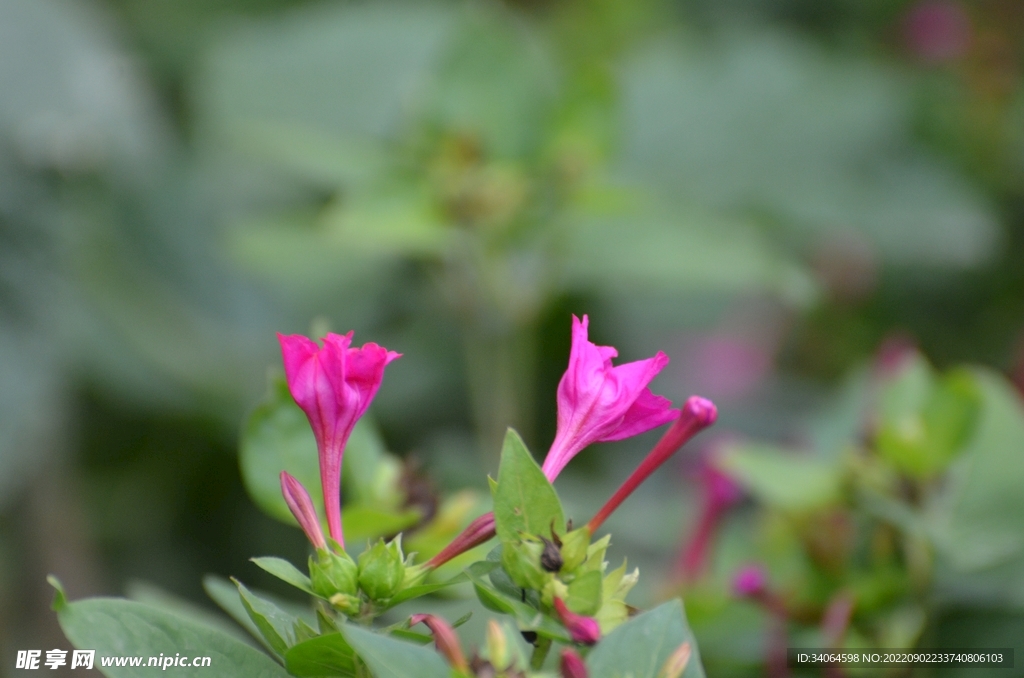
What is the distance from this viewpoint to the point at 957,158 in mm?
1260

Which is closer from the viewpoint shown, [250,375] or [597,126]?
[597,126]

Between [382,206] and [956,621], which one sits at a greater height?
[382,206]

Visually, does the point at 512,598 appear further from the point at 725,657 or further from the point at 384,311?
the point at 384,311

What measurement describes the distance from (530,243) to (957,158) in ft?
2.28

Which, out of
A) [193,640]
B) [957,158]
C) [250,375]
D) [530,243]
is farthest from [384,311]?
[193,640]

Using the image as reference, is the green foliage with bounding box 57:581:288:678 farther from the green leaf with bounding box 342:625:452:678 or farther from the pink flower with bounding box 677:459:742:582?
the pink flower with bounding box 677:459:742:582

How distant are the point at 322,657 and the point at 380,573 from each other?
0.11ft

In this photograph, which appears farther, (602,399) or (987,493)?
(987,493)

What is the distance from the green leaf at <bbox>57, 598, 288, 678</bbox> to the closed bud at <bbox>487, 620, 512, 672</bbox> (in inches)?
3.3

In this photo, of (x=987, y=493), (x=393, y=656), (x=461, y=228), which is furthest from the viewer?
(x=461, y=228)

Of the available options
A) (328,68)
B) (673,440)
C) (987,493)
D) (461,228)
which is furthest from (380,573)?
(328,68)

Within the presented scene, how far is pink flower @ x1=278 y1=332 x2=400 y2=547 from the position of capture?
0.35m

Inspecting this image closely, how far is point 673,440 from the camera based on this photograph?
1.20 ft

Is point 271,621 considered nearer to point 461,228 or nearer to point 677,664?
point 677,664
